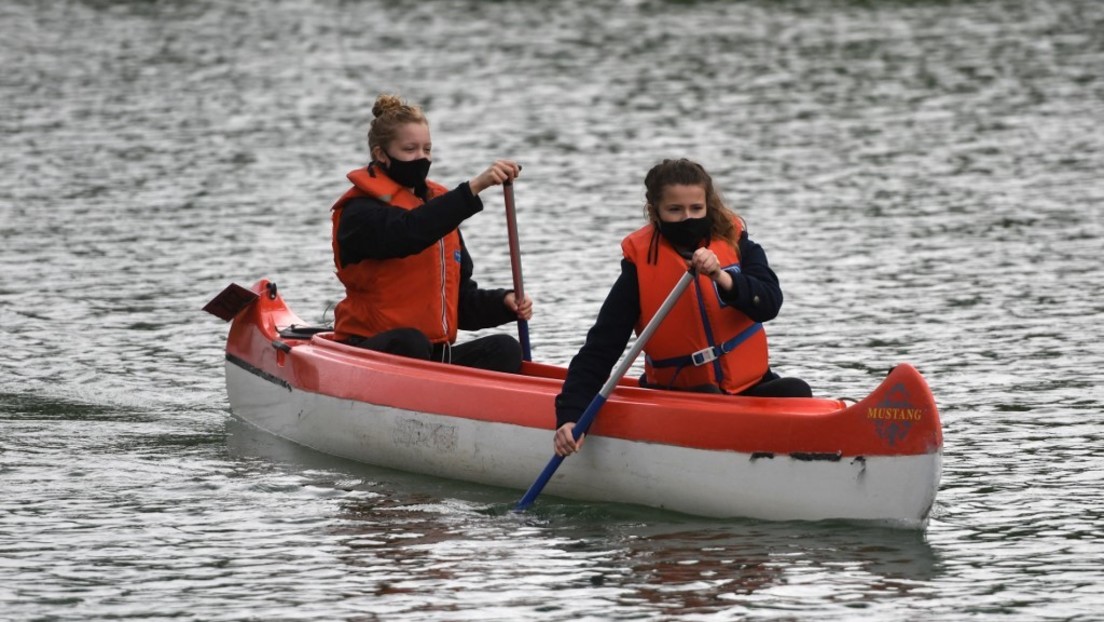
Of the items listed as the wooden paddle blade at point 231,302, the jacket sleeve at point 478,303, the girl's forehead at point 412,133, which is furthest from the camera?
the wooden paddle blade at point 231,302

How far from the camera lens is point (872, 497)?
7152mm

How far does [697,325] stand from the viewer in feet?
24.7

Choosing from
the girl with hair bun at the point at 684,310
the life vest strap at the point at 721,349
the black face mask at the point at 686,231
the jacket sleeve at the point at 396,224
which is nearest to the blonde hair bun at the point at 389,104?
the jacket sleeve at the point at 396,224

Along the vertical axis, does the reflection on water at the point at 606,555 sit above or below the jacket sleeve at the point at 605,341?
below

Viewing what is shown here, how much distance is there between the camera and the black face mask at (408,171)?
8516mm

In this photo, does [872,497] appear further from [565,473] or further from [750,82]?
[750,82]

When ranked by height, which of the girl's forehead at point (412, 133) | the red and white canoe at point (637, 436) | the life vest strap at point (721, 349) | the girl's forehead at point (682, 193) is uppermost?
→ the girl's forehead at point (412, 133)

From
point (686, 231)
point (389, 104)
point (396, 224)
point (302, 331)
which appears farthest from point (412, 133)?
point (686, 231)

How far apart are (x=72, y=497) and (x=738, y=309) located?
2787 millimetres

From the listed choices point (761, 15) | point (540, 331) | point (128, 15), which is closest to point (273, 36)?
point (128, 15)

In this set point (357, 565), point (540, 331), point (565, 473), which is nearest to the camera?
point (357, 565)

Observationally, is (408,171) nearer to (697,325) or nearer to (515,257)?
(515,257)

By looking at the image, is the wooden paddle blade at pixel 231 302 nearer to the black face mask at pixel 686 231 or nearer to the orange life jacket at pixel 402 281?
the orange life jacket at pixel 402 281

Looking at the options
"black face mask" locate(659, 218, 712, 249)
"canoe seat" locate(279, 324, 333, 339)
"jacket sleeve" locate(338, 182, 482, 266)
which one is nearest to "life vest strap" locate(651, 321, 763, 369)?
"black face mask" locate(659, 218, 712, 249)
